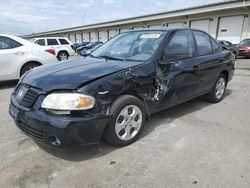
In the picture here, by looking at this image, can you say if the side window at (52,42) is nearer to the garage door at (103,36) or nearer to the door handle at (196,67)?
the door handle at (196,67)

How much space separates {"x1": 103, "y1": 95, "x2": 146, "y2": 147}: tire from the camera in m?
2.71

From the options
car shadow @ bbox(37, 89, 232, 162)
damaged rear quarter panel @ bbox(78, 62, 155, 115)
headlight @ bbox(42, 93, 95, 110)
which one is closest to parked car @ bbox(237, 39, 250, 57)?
car shadow @ bbox(37, 89, 232, 162)

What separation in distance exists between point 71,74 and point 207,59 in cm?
274

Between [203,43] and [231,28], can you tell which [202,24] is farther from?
[203,43]

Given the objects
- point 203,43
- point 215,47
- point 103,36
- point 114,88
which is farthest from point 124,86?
point 103,36

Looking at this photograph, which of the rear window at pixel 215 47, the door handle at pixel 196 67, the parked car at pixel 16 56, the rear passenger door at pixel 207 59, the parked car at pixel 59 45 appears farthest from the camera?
the parked car at pixel 59 45

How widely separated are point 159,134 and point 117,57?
4.45ft

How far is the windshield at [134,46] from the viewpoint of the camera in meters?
3.39

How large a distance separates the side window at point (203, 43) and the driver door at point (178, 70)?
203 mm

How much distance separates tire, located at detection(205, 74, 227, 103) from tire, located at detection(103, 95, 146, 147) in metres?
2.32

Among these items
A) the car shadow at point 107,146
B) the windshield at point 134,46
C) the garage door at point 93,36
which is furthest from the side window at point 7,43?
the garage door at point 93,36

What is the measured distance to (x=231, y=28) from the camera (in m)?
18.6

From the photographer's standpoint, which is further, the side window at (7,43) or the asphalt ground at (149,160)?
the side window at (7,43)

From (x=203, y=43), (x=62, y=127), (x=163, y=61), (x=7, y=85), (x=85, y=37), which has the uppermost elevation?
(x=85, y=37)
